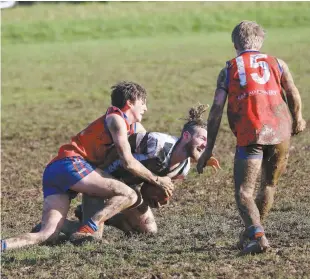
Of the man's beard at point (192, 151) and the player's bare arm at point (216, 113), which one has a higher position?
the player's bare arm at point (216, 113)

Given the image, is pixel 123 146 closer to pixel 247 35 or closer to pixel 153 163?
pixel 153 163

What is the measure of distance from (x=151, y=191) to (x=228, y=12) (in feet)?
97.8

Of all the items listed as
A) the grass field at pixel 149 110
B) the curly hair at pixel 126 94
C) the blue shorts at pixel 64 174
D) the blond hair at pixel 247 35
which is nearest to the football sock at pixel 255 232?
the grass field at pixel 149 110

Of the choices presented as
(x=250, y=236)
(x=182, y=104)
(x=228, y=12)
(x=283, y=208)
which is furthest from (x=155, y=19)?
(x=250, y=236)

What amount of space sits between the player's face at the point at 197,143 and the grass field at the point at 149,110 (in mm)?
730

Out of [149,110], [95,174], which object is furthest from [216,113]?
[149,110]

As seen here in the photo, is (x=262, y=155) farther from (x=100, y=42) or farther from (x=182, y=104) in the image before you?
(x=100, y=42)

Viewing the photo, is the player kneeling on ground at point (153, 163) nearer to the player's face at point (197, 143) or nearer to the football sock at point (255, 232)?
the player's face at point (197, 143)

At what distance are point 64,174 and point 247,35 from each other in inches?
76.1

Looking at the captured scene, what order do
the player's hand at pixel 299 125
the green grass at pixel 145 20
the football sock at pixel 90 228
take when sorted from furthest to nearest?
1. the green grass at pixel 145 20
2. the football sock at pixel 90 228
3. the player's hand at pixel 299 125

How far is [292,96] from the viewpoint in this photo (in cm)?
692

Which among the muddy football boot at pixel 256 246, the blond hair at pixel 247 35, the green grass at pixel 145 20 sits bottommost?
the muddy football boot at pixel 256 246

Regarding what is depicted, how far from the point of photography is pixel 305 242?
7031 mm

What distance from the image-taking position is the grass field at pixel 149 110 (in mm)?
6500
